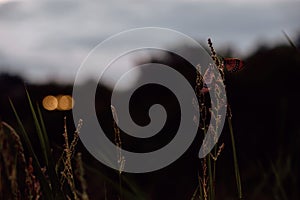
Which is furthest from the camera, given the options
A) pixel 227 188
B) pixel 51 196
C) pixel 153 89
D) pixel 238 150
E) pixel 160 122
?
pixel 153 89

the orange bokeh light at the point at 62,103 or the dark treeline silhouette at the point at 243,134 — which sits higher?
the orange bokeh light at the point at 62,103

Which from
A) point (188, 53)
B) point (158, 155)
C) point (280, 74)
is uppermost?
point (188, 53)

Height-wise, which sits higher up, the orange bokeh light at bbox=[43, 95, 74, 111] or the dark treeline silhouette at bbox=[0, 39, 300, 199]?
the orange bokeh light at bbox=[43, 95, 74, 111]

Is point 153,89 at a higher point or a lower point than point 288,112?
higher

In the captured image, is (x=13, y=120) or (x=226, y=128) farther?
(x=13, y=120)

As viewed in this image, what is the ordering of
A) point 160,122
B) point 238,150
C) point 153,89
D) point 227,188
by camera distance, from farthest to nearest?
point 153,89 < point 238,150 < point 227,188 < point 160,122

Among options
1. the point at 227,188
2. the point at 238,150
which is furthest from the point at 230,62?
the point at 238,150

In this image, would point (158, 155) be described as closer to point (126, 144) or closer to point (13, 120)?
point (126, 144)

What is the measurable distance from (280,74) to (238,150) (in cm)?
166

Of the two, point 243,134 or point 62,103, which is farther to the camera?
point 62,103

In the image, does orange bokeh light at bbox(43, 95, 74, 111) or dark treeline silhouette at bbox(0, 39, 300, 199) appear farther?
orange bokeh light at bbox(43, 95, 74, 111)

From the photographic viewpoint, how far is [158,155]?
6.58 meters

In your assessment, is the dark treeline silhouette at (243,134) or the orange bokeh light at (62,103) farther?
the orange bokeh light at (62,103)

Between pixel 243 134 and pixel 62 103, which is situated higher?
pixel 62 103
